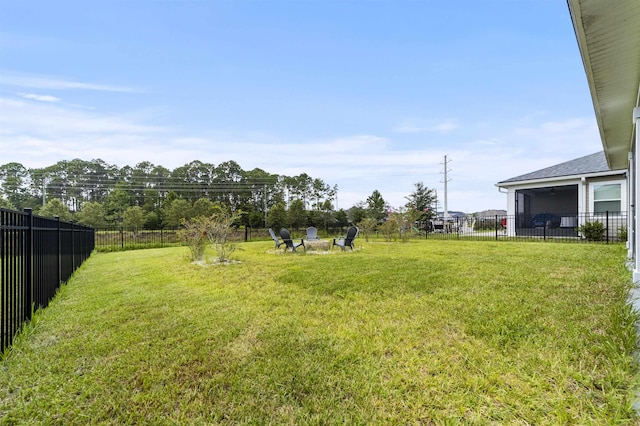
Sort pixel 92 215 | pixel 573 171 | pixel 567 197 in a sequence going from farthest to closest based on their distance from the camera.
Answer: pixel 92 215, pixel 567 197, pixel 573 171

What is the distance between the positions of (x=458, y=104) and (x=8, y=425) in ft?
52.9

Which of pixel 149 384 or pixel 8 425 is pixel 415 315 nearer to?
pixel 149 384

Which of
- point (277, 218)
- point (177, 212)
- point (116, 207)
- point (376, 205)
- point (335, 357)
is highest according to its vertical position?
point (376, 205)

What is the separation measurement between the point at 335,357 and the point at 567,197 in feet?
77.9

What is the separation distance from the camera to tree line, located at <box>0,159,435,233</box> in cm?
2989

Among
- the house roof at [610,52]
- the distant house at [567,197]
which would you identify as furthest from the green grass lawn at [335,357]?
the distant house at [567,197]

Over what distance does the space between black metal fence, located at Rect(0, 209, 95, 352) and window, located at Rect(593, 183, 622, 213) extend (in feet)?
65.4

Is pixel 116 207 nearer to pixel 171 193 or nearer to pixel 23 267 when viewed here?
pixel 171 193

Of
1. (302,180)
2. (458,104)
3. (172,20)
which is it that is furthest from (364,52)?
(302,180)

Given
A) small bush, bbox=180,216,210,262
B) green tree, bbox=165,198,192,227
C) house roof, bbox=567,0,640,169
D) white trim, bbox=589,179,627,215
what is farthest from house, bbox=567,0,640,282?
green tree, bbox=165,198,192,227

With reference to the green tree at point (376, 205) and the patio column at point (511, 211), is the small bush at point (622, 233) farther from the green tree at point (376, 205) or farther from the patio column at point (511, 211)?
the green tree at point (376, 205)

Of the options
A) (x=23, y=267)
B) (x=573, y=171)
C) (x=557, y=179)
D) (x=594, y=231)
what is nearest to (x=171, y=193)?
(x=23, y=267)

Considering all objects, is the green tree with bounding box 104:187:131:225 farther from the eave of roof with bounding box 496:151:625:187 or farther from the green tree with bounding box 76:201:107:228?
the eave of roof with bounding box 496:151:625:187

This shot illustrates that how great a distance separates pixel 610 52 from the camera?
3.21 m
